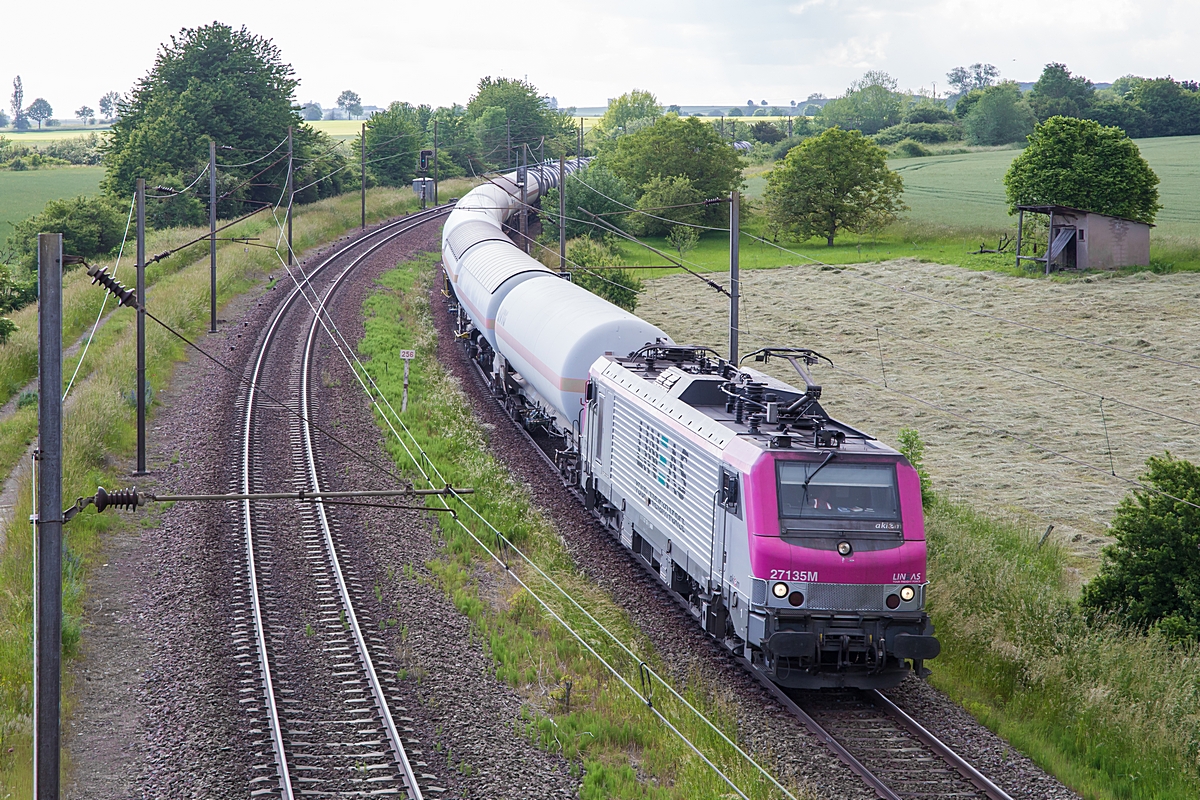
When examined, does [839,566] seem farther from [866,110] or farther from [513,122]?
[866,110]

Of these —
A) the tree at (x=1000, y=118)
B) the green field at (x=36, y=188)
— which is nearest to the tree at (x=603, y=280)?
the green field at (x=36, y=188)

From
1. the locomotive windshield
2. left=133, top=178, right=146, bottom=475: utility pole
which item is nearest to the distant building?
left=133, top=178, right=146, bottom=475: utility pole

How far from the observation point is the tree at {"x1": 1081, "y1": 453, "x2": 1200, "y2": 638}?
15.7 metres

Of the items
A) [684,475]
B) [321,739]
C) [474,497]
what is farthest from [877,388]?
[321,739]

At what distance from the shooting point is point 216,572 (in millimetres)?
18453

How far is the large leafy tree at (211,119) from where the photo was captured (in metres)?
67.4

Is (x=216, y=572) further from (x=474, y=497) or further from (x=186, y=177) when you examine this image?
(x=186, y=177)

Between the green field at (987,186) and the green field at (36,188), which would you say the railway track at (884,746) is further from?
the green field at (36,188)

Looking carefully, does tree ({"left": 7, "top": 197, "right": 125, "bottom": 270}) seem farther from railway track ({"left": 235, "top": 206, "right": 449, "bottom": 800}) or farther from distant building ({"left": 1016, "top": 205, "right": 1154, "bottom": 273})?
distant building ({"left": 1016, "top": 205, "right": 1154, "bottom": 273})

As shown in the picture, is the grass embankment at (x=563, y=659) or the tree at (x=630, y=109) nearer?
the grass embankment at (x=563, y=659)

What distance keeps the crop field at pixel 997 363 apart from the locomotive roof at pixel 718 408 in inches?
370

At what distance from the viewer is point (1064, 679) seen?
48.0ft

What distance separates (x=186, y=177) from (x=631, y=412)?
2200 inches

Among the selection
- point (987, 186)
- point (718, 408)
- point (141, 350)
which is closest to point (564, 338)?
point (718, 408)
